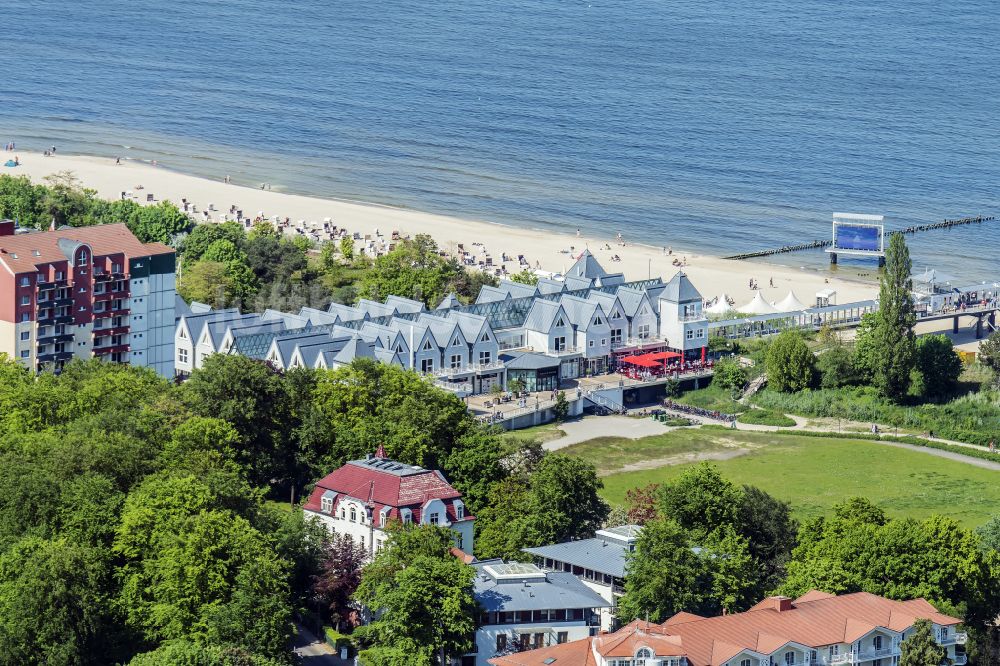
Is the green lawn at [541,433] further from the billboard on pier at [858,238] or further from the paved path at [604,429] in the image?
the billboard on pier at [858,238]

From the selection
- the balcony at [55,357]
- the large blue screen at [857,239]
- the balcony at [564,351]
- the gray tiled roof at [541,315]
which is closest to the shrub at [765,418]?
the balcony at [564,351]

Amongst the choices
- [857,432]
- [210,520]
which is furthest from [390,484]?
Answer: [857,432]

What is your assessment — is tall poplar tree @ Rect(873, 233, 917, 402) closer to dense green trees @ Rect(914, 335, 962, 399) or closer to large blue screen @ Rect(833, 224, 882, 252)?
dense green trees @ Rect(914, 335, 962, 399)

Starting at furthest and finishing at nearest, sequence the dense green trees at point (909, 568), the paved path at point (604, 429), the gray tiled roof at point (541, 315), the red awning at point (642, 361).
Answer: the red awning at point (642, 361)
the gray tiled roof at point (541, 315)
the paved path at point (604, 429)
the dense green trees at point (909, 568)

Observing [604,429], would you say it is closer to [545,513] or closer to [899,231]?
[545,513]

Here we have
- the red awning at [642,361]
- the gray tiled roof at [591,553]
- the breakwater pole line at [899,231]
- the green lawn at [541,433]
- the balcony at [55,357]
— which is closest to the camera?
the gray tiled roof at [591,553]

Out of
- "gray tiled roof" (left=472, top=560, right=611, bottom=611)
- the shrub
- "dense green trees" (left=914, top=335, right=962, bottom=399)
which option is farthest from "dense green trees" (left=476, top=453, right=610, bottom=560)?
"dense green trees" (left=914, top=335, right=962, bottom=399)
